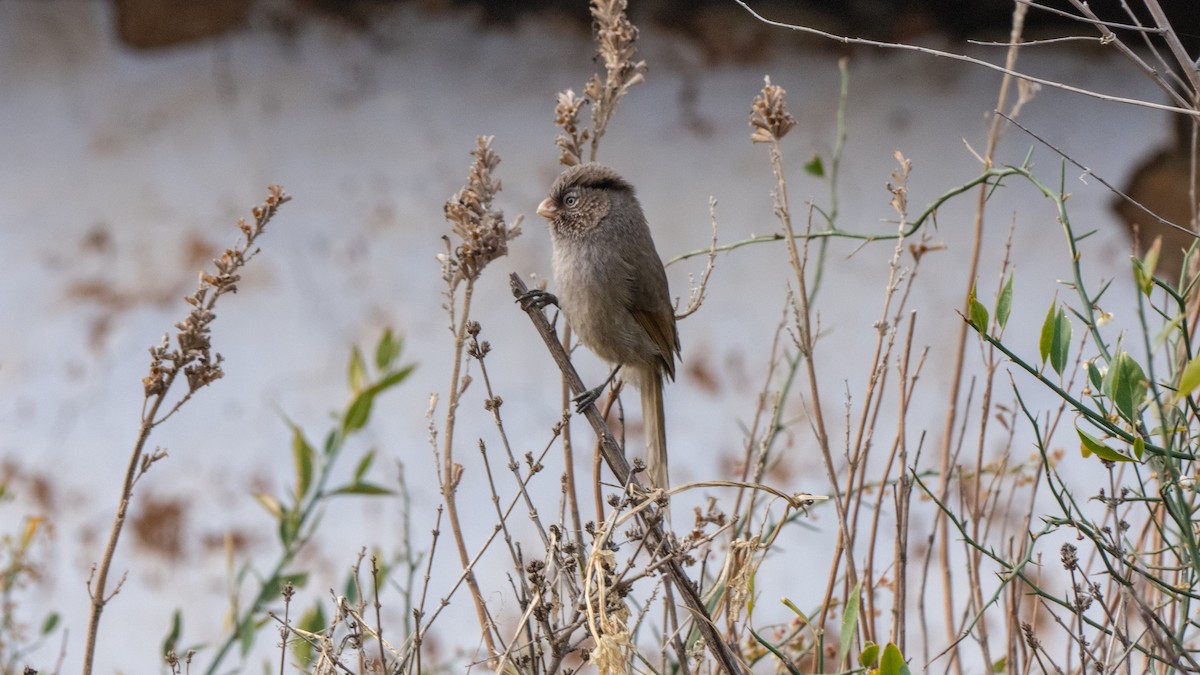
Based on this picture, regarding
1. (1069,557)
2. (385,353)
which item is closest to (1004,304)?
(1069,557)

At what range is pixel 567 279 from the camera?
295 cm

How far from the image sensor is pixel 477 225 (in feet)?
5.81

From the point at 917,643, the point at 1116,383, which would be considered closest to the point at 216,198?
the point at 917,643

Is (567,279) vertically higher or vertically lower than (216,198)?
lower

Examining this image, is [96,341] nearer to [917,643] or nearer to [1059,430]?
[917,643]

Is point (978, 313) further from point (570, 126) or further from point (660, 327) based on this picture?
point (660, 327)

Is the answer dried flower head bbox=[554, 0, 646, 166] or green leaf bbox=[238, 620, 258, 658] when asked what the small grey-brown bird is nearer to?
dried flower head bbox=[554, 0, 646, 166]

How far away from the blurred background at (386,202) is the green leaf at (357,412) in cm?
99

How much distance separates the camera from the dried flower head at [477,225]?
175 cm

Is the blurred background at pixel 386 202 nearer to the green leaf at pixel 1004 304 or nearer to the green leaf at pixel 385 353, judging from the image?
the green leaf at pixel 385 353

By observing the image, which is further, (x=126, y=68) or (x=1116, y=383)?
(x=126, y=68)

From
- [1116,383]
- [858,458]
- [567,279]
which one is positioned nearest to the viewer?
[1116,383]

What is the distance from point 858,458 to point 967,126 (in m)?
2.40

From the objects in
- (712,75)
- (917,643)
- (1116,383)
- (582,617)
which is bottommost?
(582,617)
